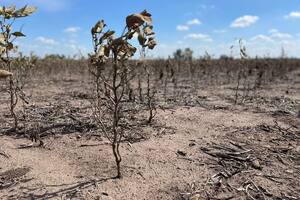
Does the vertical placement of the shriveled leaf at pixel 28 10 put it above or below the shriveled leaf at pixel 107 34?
above

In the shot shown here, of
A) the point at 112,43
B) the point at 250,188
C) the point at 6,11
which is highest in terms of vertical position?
the point at 6,11

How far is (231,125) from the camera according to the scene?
508 cm

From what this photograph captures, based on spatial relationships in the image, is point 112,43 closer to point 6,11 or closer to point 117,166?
point 117,166

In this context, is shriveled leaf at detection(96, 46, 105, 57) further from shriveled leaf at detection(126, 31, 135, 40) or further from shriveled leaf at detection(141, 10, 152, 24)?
shriveled leaf at detection(141, 10, 152, 24)

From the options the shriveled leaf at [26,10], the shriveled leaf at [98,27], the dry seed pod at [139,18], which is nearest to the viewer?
the dry seed pod at [139,18]

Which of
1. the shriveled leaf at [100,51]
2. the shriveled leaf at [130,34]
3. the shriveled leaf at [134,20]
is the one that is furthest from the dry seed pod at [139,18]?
the shriveled leaf at [100,51]

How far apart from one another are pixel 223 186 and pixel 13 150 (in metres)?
2.11

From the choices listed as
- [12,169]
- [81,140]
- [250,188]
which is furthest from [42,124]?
[250,188]

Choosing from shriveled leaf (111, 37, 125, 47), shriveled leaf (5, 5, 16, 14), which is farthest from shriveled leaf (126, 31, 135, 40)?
shriveled leaf (5, 5, 16, 14)

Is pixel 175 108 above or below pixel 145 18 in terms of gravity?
below

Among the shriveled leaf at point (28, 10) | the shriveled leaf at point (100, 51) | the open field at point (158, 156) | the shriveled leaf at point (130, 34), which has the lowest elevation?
the open field at point (158, 156)

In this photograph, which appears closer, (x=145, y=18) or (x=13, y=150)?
(x=145, y=18)

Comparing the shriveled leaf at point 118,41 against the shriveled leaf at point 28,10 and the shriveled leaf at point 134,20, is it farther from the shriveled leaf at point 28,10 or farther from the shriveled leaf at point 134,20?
the shriveled leaf at point 28,10

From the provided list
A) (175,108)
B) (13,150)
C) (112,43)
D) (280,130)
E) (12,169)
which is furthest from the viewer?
(175,108)
